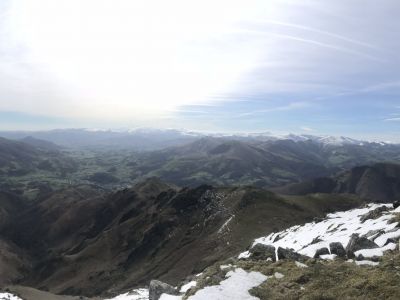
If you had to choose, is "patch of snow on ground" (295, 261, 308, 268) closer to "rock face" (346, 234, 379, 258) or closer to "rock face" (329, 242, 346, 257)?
"rock face" (329, 242, 346, 257)

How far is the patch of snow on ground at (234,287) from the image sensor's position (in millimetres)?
23953

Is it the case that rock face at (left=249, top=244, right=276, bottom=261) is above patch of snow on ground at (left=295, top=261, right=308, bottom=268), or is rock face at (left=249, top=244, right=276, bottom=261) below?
below

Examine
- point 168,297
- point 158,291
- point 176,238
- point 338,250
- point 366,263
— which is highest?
point 366,263

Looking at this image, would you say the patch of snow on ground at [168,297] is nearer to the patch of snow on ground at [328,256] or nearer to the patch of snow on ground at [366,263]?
the patch of snow on ground at [328,256]

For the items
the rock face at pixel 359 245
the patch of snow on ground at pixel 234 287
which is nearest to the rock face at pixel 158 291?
Result: the patch of snow on ground at pixel 234 287

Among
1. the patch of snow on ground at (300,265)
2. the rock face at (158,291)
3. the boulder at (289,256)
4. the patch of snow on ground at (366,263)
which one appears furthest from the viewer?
the boulder at (289,256)

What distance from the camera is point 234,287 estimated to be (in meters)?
25.1

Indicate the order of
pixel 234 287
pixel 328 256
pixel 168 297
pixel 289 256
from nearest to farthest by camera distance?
1. pixel 234 287
2. pixel 168 297
3. pixel 328 256
4. pixel 289 256

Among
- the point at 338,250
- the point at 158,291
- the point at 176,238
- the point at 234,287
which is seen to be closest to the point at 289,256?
the point at 338,250

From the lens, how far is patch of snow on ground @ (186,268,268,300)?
2395 centimetres

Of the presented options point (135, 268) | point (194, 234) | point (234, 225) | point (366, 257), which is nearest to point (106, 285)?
point (135, 268)

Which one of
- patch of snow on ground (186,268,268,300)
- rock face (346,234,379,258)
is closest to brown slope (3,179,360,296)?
rock face (346,234,379,258)

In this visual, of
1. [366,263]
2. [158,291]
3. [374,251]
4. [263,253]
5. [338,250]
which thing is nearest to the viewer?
[366,263]

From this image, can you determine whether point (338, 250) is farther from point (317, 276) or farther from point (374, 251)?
point (317, 276)
